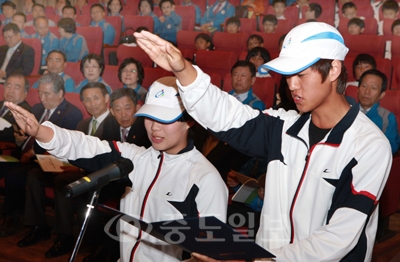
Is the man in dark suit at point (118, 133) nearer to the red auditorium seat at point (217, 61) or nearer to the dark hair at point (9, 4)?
the red auditorium seat at point (217, 61)

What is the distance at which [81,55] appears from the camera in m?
5.74

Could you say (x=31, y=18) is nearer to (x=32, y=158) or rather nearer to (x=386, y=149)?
(x=32, y=158)

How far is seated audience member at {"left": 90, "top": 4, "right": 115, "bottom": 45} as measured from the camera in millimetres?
6398

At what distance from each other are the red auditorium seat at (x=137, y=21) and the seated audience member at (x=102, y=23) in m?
0.26

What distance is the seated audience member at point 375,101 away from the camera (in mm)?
3443

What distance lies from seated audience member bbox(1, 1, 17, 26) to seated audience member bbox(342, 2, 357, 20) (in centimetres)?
396

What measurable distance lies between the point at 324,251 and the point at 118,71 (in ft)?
10.9

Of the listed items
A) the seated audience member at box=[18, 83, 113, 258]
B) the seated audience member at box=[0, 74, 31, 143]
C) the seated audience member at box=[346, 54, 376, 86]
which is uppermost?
the seated audience member at box=[346, 54, 376, 86]

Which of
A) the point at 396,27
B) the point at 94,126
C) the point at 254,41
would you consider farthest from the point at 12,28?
the point at 396,27

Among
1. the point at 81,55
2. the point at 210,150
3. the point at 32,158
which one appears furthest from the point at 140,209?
the point at 81,55

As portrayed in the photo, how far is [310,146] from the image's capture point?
131 cm

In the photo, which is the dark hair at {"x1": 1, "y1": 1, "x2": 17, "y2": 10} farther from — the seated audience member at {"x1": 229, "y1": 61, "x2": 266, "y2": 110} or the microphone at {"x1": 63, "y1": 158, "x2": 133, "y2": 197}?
the microphone at {"x1": 63, "y1": 158, "x2": 133, "y2": 197}

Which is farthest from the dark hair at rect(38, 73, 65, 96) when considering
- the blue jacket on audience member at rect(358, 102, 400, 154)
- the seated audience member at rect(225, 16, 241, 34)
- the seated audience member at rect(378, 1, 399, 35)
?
the seated audience member at rect(378, 1, 399, 35)

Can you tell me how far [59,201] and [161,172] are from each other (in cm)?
161
